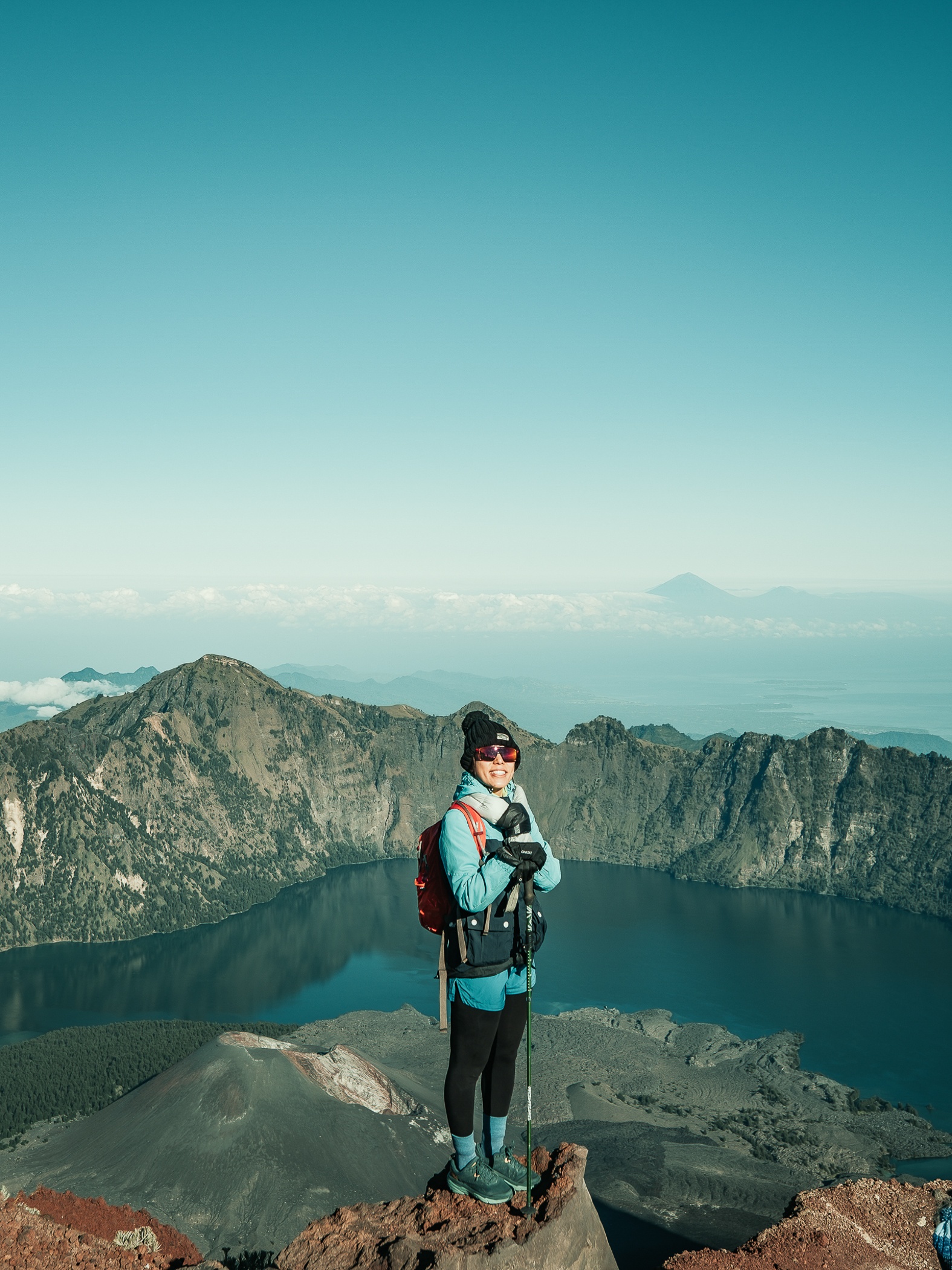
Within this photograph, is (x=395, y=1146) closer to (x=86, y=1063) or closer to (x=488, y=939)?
(x=488, y=939)

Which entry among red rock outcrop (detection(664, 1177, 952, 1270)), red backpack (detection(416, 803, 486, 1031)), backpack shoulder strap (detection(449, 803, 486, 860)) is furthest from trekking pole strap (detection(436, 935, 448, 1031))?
red rock outcrop (detection(664, 1177, 952, 1270))

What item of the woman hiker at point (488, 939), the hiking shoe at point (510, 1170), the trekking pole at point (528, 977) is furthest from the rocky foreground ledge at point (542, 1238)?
the woman hiker at point (488, 939)

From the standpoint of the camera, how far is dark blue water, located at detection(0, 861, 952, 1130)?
11156 cm

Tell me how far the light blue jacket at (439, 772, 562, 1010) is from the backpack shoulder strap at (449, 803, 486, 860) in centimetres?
4

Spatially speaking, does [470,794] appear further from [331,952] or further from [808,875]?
[808,875]

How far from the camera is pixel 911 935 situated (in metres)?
154

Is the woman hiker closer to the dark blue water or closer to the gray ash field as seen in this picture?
the gray ash field

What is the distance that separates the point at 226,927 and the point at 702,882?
104587 millimetres

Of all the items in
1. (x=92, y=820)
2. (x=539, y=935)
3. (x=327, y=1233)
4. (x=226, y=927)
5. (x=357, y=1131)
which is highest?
(x=539, y=935)

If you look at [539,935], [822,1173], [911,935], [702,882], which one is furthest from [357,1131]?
[702,882]

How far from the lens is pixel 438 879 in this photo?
432 inches

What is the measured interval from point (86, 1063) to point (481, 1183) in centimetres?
9627

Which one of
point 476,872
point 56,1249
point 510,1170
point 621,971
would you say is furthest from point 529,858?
point 621,971

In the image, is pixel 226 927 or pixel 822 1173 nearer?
pixel 822 1173
